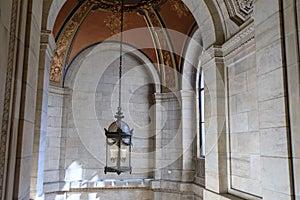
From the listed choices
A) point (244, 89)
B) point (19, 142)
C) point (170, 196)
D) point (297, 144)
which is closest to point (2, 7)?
point (19, 142)

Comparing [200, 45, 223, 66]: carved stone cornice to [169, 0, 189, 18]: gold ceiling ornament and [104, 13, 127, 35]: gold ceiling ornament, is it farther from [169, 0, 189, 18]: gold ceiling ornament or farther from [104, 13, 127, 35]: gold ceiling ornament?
[104, 13, 127, 35]: gold ceiling ornament

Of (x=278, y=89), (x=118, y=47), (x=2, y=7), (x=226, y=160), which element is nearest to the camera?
(x=2, y=7)

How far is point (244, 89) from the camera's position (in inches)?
→ 201

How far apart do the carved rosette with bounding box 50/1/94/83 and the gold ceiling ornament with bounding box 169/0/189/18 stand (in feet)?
7.85

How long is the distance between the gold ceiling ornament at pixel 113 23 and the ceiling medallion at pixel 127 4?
1.22 ft

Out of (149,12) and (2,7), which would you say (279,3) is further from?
(149,12)

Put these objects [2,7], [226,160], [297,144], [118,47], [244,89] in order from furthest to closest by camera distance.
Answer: [118,47] < [226,160] < [244,89] < [297,144] < [2,7]

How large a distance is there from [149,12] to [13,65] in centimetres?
693

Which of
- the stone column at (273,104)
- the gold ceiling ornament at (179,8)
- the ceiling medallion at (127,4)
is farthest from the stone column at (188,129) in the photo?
the stone column at (273,104)

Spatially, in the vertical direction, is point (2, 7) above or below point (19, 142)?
above

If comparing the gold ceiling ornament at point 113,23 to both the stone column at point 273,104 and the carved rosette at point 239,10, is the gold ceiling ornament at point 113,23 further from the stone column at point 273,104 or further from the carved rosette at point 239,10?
the stone column at point 273,104

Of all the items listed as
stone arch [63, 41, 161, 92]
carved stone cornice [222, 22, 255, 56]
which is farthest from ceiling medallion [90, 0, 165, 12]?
carved stone cornice [222, 22, 255, 56]

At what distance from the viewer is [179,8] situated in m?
8.34

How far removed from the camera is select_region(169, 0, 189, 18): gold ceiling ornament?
820 centimetres
